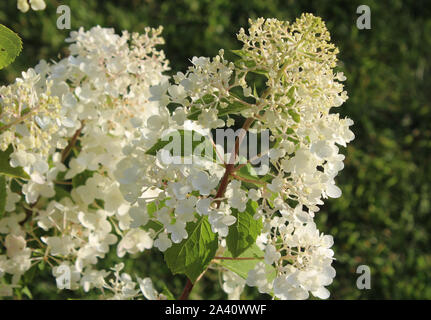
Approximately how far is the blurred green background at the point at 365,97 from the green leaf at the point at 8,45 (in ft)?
4.46

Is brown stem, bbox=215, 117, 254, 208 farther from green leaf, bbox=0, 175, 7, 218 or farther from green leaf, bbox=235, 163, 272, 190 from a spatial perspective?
green leaf, bbox=0, 175, 7, 218

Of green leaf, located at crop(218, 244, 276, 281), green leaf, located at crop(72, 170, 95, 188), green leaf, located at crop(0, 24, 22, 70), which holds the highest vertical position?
green leaf, located at crop(0, 24, 22, 70)

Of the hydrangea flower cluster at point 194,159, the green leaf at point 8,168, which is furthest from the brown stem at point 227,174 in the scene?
the green leaf at point 8,168

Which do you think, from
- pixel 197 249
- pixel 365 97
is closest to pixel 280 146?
pixel 197 249

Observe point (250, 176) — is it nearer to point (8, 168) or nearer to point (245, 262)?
point (245, 262)

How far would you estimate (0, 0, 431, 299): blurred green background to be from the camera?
2.12 m

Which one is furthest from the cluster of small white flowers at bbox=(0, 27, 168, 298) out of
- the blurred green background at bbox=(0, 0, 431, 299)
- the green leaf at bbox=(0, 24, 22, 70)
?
the blurred green background at bbox=(0, 0, 431, 299)

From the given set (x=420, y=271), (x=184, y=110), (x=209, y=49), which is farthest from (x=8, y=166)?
(x=420, y=271)

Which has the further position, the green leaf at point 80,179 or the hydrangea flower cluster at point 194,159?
the green leaf at point 80,179

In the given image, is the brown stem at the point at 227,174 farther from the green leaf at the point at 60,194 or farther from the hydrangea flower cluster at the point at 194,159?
the green leaf at the point at 60,194

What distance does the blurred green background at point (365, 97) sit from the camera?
2119 mm

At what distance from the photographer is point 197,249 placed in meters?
0.79

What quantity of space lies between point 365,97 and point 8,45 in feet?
6.11

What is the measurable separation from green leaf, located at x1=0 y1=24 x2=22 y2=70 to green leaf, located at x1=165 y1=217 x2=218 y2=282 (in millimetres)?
352
